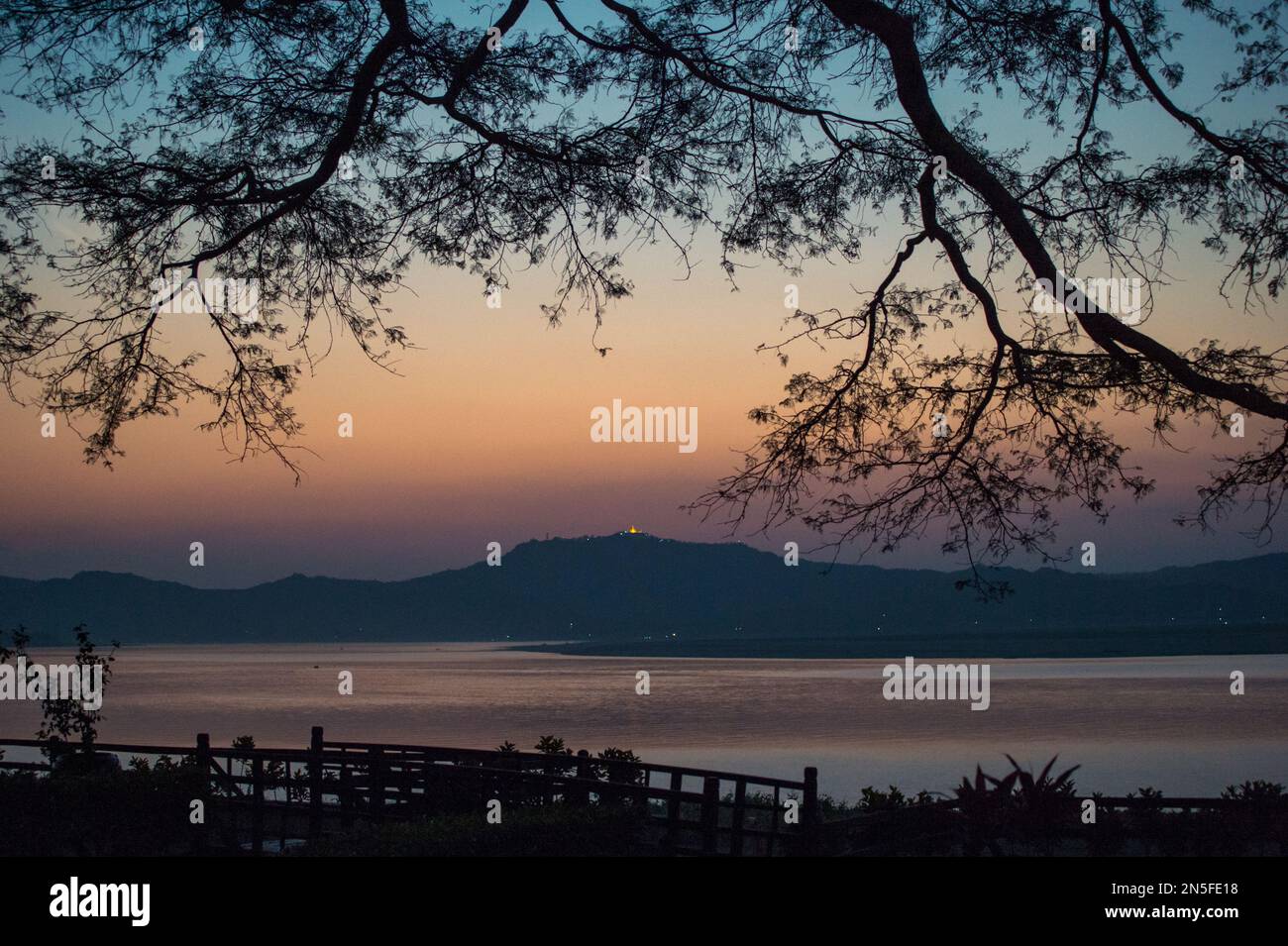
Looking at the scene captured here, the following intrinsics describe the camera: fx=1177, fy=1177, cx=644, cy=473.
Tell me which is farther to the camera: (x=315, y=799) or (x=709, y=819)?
(x=315, y=799)

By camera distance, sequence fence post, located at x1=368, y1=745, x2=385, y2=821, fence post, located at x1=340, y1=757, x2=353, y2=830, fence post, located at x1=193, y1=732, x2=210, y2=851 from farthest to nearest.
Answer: fence post, located at x1=340, y1=757, x2=353, y2=830, fence post, located at x1=368, y1=745, x2=385, y2=821, fence post, located at x1=193, y1=732, x2=210, y2=851

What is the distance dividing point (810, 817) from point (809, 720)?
8491 cm

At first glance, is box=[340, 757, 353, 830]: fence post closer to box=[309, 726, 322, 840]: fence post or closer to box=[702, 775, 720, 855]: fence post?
box=[309, 726, 322, 840]: fence post

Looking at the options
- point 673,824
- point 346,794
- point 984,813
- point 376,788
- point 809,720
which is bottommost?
point 809,720

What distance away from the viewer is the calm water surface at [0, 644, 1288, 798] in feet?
209

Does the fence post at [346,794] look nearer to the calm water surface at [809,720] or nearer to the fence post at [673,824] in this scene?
the fence post at [673,824]

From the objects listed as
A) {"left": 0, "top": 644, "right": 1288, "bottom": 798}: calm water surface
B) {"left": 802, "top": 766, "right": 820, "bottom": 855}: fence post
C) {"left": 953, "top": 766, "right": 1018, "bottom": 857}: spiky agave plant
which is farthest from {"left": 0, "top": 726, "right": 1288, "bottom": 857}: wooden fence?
{"left": 0, "top": 644, "right": 1288, "bottom": 798}: calm water surface

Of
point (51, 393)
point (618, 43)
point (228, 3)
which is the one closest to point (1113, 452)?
point (618, 43)

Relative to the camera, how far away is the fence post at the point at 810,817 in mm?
13602

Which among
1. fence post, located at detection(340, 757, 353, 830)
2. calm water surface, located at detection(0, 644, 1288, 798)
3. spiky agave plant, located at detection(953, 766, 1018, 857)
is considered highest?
spiky agave plant, located at detection(953, 766, 1018, 857)

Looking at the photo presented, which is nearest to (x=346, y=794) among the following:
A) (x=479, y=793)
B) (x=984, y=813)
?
(x=479, y=793)

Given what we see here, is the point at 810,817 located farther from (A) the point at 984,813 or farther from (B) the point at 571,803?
(B) the point at 571,803

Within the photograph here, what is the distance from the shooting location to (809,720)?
9662cm

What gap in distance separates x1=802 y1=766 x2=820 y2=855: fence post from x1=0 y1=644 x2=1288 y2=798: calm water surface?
1400 inches
